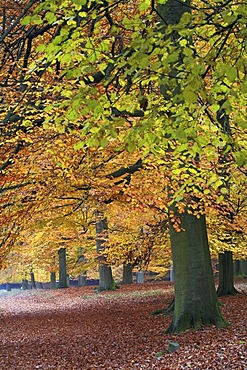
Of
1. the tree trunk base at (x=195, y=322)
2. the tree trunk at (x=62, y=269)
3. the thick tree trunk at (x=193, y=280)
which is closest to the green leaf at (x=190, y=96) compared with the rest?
the thick tree trunk at (x=193, y=280)

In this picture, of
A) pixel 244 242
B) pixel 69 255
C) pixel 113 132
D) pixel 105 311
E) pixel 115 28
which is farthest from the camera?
pixel 69 255

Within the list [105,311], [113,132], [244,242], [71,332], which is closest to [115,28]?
[113,132]

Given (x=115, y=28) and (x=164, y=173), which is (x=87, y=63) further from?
(x=164, y=173)

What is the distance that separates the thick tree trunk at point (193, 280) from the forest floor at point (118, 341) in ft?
1.12

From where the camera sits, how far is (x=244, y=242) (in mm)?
16047

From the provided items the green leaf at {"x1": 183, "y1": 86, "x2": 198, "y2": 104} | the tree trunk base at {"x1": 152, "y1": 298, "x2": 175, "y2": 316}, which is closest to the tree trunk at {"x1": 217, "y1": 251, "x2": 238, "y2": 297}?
the tree trunk base at {"x1": 152, "y1": 298, "x2": 175, "y2": 316}

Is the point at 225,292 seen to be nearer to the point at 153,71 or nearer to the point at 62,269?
the point at 153,71

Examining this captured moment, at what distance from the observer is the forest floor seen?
8.51 m

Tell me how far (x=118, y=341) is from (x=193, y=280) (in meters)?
2.77

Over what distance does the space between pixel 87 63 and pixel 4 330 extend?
1407 cm

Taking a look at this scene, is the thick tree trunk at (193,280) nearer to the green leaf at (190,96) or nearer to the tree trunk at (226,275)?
the tree trunk at (226,275)

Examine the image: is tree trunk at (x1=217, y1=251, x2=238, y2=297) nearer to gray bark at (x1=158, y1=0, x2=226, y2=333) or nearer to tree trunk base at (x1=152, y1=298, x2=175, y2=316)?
tree trunk base at (x1=152, y1=298, x2=175, y2=316)

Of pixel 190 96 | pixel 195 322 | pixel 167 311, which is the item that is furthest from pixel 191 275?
pixel 190 96

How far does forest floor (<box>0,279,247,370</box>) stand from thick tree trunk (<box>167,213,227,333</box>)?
0.34 metres
